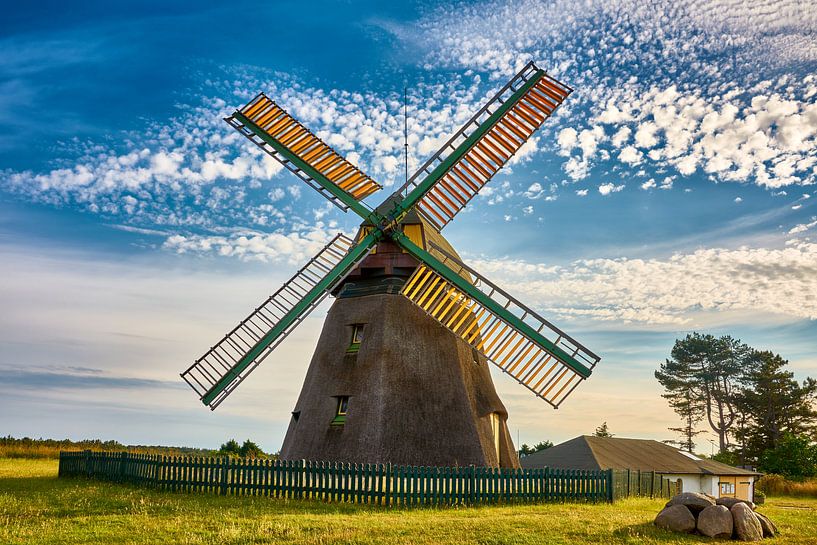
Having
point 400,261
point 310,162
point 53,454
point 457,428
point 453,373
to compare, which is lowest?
point 53,454

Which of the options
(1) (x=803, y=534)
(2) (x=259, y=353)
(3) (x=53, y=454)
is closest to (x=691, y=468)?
(1) (x=803, y=534)

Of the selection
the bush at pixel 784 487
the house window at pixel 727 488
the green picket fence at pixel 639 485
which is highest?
the green picket fence at pixel 639 485

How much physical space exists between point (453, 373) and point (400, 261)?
123 inches

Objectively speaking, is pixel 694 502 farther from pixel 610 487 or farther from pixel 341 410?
pixel 341 410

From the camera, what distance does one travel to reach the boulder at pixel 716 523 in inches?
481

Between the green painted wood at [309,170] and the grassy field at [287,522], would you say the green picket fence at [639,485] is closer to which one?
the grassy field at [287,522]

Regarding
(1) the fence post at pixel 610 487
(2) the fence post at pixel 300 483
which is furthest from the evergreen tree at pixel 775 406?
(2) the fence post at pixel 300 483

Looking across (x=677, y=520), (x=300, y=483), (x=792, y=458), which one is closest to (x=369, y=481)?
(x=300, y=483)

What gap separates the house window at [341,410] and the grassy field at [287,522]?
7.09 feet

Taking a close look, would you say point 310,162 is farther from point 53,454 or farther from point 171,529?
point 53,454

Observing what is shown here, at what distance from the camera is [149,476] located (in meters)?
17.6

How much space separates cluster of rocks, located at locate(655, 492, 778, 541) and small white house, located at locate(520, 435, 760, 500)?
12997mm

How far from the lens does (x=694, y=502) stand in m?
12.9

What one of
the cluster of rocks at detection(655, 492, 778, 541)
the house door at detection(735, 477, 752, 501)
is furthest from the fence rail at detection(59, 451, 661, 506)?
the house door at detection(735, 477, 752, 501)
